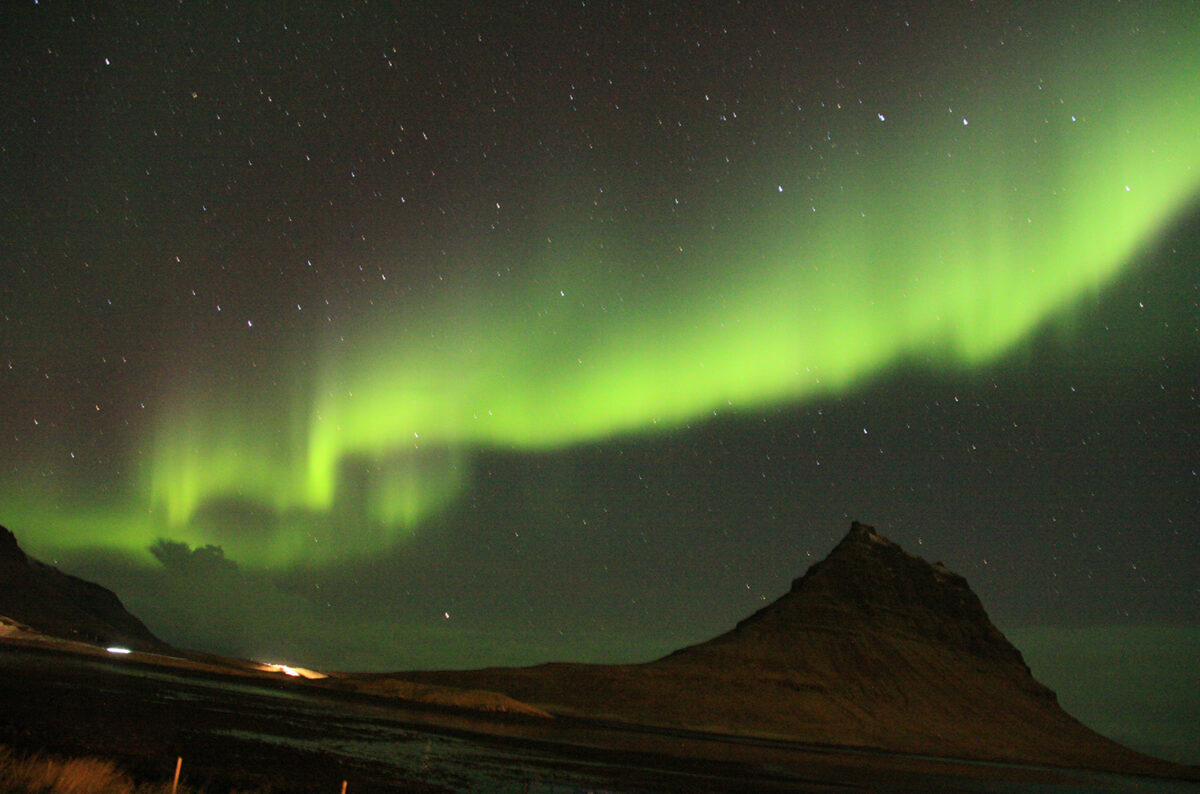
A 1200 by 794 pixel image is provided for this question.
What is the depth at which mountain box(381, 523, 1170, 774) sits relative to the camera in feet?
420

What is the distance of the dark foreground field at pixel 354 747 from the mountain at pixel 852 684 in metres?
38.7

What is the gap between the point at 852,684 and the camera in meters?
154

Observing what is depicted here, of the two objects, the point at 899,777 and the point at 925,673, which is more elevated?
the point at 925,673

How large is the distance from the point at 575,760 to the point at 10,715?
86.6ft

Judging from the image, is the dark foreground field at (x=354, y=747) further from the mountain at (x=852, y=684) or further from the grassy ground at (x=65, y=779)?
the mountain at (x=852, y=684)

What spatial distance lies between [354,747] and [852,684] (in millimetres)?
127419

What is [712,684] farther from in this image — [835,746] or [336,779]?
[336,779]

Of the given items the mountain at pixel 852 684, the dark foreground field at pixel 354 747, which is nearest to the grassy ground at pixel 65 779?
the dark foreground field at pixel 354 747

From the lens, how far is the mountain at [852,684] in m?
128

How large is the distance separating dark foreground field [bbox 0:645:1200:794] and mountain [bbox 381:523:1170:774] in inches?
1523

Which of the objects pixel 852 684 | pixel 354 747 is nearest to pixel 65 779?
pixel 354 747

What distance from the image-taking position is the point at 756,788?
154 feet

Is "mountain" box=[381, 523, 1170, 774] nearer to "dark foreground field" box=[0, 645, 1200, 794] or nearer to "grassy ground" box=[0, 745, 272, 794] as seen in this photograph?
"dark foreground field" box=[0, 645, 1200, 794]

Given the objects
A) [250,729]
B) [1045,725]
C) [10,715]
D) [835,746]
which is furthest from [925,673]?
[10,715]
